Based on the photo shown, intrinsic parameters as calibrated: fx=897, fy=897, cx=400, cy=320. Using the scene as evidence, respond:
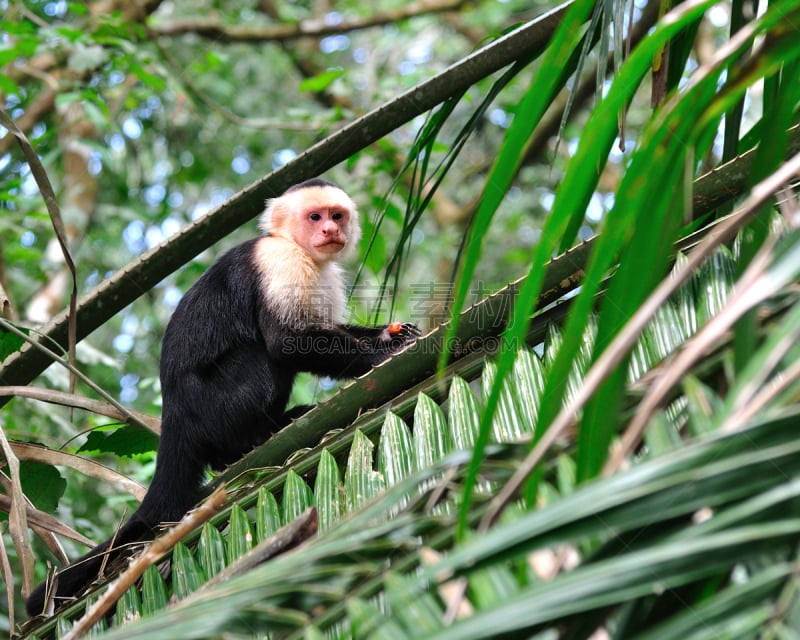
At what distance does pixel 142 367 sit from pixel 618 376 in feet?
18.7

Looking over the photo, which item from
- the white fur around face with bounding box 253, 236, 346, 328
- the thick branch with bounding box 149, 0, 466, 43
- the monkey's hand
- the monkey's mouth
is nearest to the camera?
the monkey's hand

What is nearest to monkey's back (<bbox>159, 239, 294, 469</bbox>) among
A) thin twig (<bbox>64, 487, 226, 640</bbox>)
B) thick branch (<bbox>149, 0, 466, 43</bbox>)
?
thin twig (<bbox>64, 487, 226, 640</bbox>)

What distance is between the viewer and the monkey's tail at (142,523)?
214 centimetres

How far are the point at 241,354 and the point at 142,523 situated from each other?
2.97 ft

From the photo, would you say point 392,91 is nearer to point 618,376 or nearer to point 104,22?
point 104,22

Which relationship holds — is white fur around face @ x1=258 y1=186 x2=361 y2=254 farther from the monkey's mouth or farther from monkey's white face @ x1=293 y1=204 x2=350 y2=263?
the monkey's mouth

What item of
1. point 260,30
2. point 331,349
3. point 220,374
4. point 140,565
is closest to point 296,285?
point 331,349

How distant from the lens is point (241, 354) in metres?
3.26

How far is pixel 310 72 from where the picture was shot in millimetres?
8031

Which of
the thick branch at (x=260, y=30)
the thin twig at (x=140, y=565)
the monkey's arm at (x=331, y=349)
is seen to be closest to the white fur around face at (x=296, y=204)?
the monkey's arm at (x=331, y=349)

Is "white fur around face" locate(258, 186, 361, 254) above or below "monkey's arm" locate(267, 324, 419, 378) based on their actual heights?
above

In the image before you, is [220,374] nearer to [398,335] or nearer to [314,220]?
[398,335]

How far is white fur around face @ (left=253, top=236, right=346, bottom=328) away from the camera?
3.33 meters

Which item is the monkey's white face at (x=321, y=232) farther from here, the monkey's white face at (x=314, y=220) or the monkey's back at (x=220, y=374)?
the monkey's back at (x=220, y=374)
